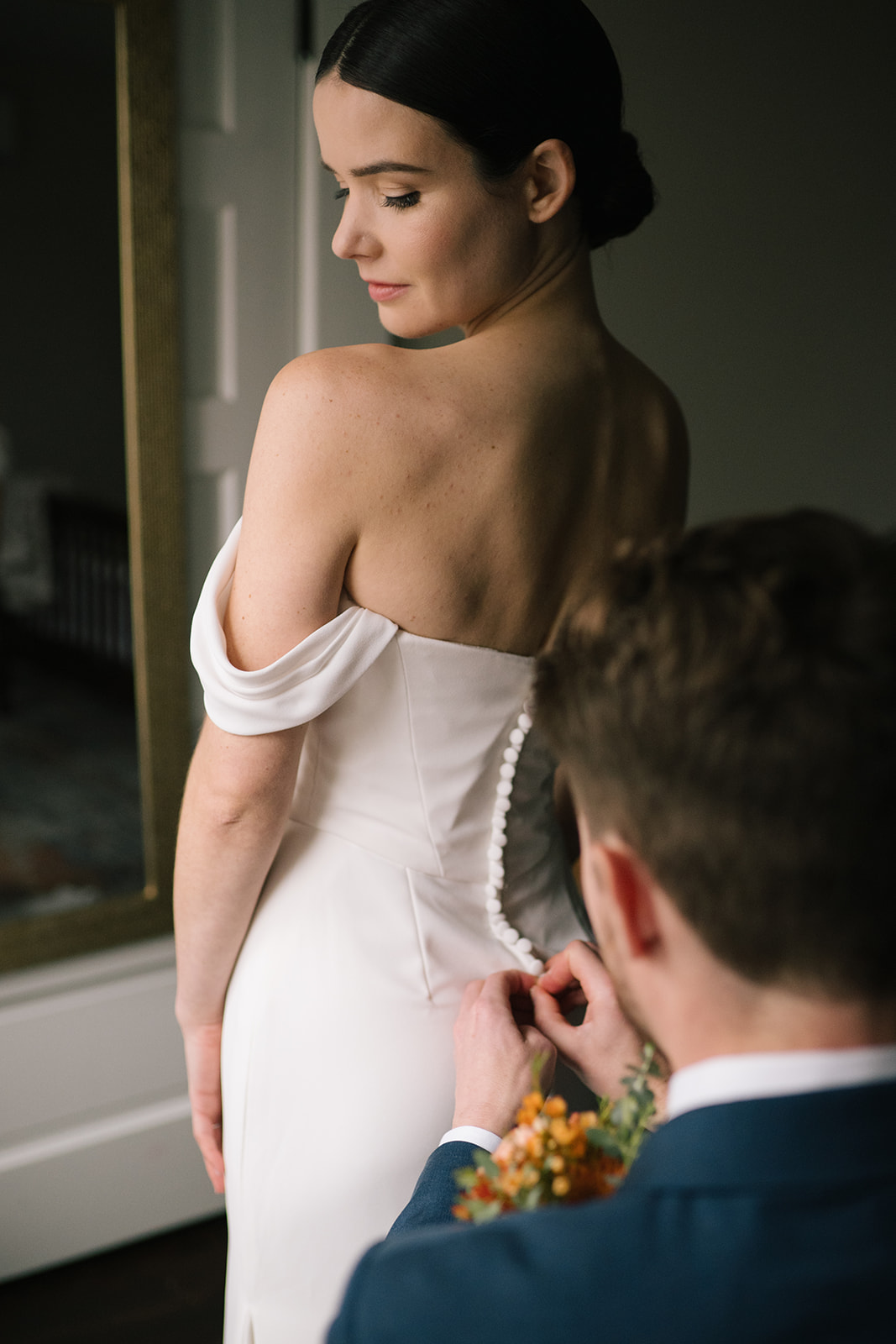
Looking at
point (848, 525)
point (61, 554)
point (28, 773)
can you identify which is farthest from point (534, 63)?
point (28, 773)

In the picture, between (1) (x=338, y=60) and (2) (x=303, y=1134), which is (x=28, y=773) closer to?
(2) (x=303, y=1134)

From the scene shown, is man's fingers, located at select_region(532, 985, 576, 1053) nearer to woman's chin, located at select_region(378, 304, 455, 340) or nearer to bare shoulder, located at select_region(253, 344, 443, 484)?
bare shoulder, located at select_region(253, 344, 443, 484)

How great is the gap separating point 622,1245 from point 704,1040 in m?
0.11

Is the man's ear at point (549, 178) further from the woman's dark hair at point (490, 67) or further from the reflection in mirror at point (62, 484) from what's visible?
the reflection in mirror at point (62, 484)

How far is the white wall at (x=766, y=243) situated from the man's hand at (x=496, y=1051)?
146 cm

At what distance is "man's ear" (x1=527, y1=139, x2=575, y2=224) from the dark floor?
5.88 ft

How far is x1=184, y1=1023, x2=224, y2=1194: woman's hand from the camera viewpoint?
3.92ft

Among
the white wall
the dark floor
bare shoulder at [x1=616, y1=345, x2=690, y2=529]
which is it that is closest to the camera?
bare shoulder at [x1=616, y1=345, x2=690, y2=529]

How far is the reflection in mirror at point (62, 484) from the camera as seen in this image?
5.21 feet

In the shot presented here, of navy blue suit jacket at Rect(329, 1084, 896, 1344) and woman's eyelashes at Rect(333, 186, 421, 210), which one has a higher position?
woman's eyelashes at Rect(333, 186, 421, 210)

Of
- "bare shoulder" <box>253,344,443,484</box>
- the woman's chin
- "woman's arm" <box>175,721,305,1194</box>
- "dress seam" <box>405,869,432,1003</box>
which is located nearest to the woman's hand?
"woman's arm" <box>175,721,305,1194</box>

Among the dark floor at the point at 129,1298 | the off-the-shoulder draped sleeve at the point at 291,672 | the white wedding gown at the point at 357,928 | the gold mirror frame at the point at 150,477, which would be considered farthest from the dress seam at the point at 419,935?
the dark floor at the point at 129,1298

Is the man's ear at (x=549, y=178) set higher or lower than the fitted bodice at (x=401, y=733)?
higher

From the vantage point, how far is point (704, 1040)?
1.95 feet
